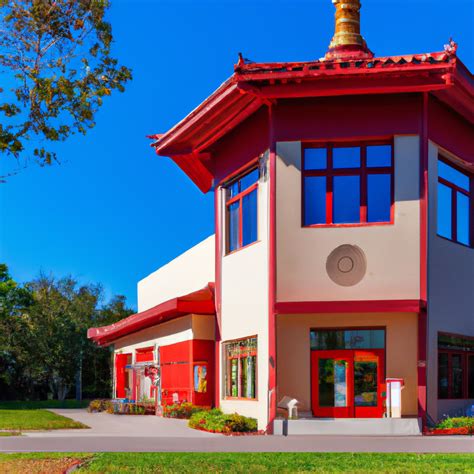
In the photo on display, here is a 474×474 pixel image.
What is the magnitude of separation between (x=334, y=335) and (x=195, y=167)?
966cm

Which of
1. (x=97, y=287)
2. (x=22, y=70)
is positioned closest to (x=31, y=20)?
(x=22, y=70)

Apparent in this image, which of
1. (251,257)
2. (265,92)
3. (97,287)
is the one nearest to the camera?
(265,92)

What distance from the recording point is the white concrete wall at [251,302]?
2455 cm

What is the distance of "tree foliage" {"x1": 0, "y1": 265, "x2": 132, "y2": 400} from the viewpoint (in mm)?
54094

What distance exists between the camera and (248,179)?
26.7 metres

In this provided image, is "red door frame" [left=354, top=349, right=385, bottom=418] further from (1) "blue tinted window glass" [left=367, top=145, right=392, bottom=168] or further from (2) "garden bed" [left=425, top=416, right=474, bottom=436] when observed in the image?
(1) "blue tinted window glass" [left=367, top=145, right=392, bottom=168]

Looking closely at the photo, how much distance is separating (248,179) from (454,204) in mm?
6237

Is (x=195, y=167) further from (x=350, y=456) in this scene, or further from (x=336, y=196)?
(x=350, y=456)

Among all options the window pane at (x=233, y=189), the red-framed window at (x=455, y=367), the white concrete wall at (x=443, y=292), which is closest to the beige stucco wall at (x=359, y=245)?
the white concrete wall at (x=443, y=292)

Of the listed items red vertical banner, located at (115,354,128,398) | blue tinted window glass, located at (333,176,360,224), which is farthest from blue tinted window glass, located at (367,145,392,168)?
red vertical banner, located at (115,354,128,398)

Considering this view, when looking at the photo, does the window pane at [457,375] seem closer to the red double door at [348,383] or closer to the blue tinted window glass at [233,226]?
the red double door at [348,383]

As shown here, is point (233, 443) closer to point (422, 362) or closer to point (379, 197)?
point (422, 362)

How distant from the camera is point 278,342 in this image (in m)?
24.6

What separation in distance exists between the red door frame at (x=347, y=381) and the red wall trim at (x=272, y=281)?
130 centimetres
